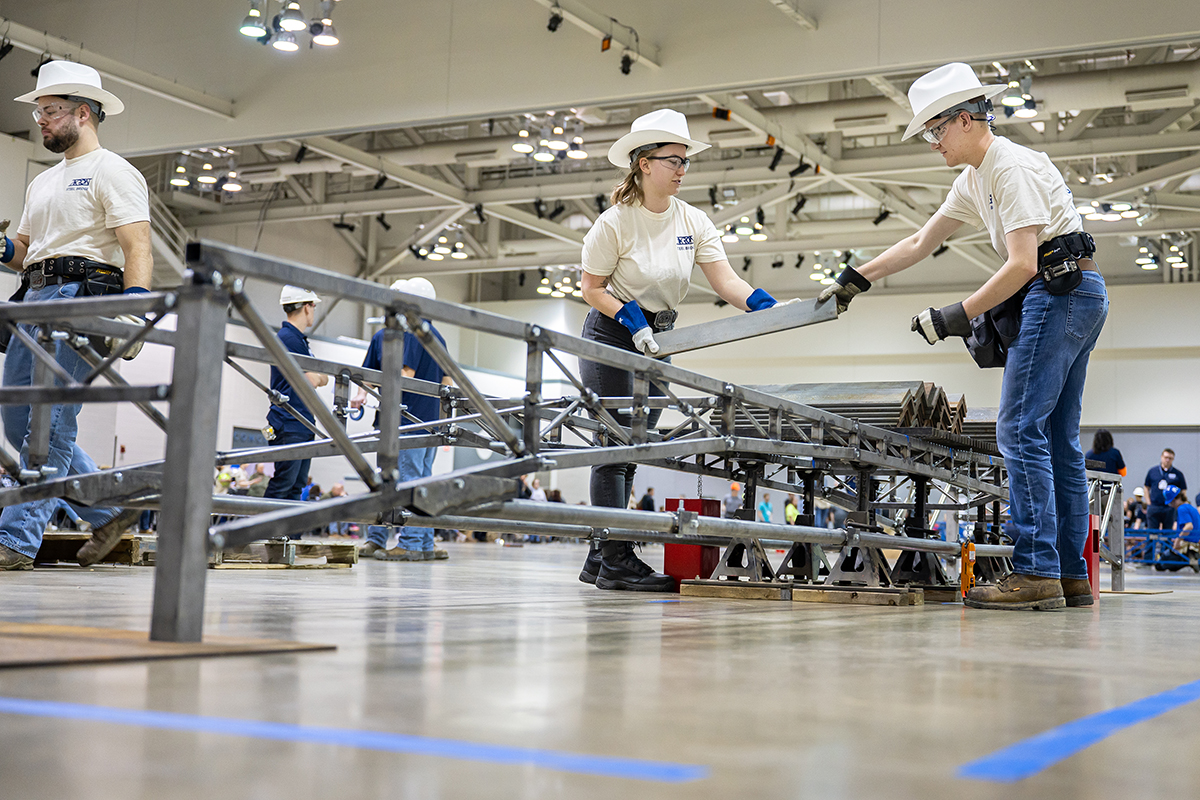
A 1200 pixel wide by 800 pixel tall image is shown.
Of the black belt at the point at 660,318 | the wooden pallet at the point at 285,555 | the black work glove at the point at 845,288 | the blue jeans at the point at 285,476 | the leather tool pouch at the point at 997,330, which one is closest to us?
the black work glove at the point at 845,288

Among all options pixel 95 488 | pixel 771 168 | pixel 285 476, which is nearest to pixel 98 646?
pixel 95 488

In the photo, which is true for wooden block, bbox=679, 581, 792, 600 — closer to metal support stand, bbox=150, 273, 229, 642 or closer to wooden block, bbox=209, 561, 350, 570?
wooden block, bbox=209, 561, 350, 570

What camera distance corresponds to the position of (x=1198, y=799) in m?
1.18

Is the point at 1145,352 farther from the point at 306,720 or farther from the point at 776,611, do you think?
the point at 306,720

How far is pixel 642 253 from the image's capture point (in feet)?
16.4

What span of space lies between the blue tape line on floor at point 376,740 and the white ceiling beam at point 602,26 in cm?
1119

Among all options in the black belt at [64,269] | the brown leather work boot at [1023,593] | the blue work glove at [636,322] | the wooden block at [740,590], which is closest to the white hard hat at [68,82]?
the black belt at [64,269]

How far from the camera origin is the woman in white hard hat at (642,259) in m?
4.90

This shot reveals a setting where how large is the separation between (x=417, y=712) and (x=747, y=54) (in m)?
11.3

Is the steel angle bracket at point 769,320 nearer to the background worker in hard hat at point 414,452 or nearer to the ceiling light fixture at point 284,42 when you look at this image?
the background worker in hard hat at point 414,452

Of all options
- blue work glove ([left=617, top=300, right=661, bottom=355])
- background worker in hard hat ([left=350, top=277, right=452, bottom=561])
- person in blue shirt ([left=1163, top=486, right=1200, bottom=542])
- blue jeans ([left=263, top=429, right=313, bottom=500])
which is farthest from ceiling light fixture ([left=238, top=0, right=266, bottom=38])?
person in blue shirt ([left=1163, top=486, right=1200, bottom=542])

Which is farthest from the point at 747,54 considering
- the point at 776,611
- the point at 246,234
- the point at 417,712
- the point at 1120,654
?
the point at 246,234

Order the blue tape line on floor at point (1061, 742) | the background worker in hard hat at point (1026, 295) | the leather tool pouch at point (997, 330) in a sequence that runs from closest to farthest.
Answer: the blue tape line on floor at point (1061, 742) < the background worker in hard hat at point (1026, 295) < the leather tool pouch at point (997, 330)

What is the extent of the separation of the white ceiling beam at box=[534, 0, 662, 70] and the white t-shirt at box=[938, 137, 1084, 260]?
8051mm
